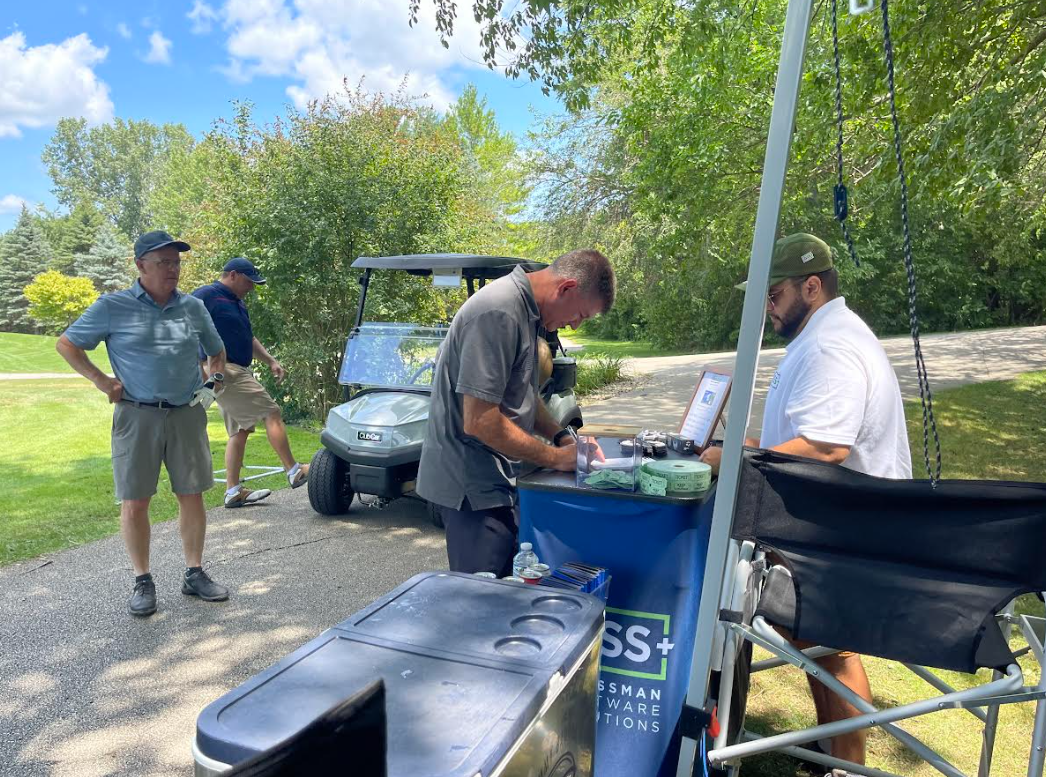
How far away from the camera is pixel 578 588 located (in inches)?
83.7

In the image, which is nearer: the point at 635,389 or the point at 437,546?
the point at 437,546

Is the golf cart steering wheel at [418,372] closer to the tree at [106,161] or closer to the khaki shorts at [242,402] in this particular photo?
the khaki shorts at [242,402]

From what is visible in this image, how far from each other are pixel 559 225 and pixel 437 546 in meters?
15.8

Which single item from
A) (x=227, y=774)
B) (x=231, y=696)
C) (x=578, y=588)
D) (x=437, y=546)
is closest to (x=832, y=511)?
(x=578, y=588)

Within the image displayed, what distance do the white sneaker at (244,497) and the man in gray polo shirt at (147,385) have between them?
2.10m

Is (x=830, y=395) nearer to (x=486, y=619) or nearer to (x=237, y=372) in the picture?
(x=486, y=619)

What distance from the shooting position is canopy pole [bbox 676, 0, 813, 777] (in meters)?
1.85

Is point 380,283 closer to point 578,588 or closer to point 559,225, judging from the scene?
point 578,588

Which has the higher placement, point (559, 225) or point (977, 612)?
point (559, 225)

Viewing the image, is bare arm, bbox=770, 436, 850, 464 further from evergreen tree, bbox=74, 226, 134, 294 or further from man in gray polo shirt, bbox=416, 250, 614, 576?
evergreen tree, bbox=74, 226, 134, 294

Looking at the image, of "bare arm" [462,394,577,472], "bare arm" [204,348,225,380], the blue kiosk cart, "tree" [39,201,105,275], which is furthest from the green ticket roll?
"tree" [39,201,105,275]

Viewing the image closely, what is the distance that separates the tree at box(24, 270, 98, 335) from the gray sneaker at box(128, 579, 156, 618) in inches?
1504

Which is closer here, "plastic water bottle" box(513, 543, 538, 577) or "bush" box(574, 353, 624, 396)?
"plastic water bottle" box(513, 543, 538, 577)

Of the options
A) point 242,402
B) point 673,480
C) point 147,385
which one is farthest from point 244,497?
point 673,480
